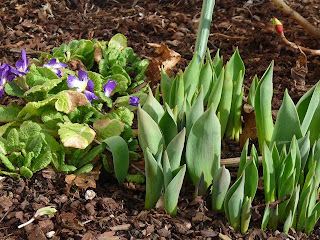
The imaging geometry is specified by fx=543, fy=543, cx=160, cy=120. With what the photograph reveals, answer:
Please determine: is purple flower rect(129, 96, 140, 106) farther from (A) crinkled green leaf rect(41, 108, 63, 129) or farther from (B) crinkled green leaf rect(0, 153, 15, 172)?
(B) crinkled green leaf rect(0, 153, 15, 172)

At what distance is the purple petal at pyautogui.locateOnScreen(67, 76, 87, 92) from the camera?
→ 2250 mm

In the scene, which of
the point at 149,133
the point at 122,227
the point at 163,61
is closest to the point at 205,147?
the point at 149,133

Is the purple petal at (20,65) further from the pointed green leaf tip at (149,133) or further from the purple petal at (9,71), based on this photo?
the pointed green leaf tip at (149,133)

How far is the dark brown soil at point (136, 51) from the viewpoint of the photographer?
1.85 m

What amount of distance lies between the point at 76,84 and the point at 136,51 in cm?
92

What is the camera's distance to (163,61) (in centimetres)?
284

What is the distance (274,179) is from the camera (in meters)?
1.78

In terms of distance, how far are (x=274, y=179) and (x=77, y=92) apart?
0.86 meters

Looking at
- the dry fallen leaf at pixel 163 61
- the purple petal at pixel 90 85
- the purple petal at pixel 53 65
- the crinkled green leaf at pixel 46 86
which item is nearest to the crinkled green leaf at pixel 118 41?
the dry fallen leaf at pixel 163 61

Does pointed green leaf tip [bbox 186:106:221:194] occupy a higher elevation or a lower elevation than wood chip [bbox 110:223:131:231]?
higher

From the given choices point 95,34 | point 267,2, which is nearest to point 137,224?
point 95,34

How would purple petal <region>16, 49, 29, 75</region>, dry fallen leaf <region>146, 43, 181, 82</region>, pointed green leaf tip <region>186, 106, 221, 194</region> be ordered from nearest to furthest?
pointed green leaf tip <region>186, 106, 221, 194</region>, purple petal <region>16, 49, 29, 75</region>, dry fallen leaf <region>146, 43, 181, 82</region>

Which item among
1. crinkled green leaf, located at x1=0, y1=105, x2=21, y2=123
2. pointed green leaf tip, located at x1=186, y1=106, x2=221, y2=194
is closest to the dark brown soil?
pointed green leaf tip, located at x1=186, y1=106, x2=221, y2=194

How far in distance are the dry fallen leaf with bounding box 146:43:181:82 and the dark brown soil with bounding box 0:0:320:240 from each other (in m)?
0.10
